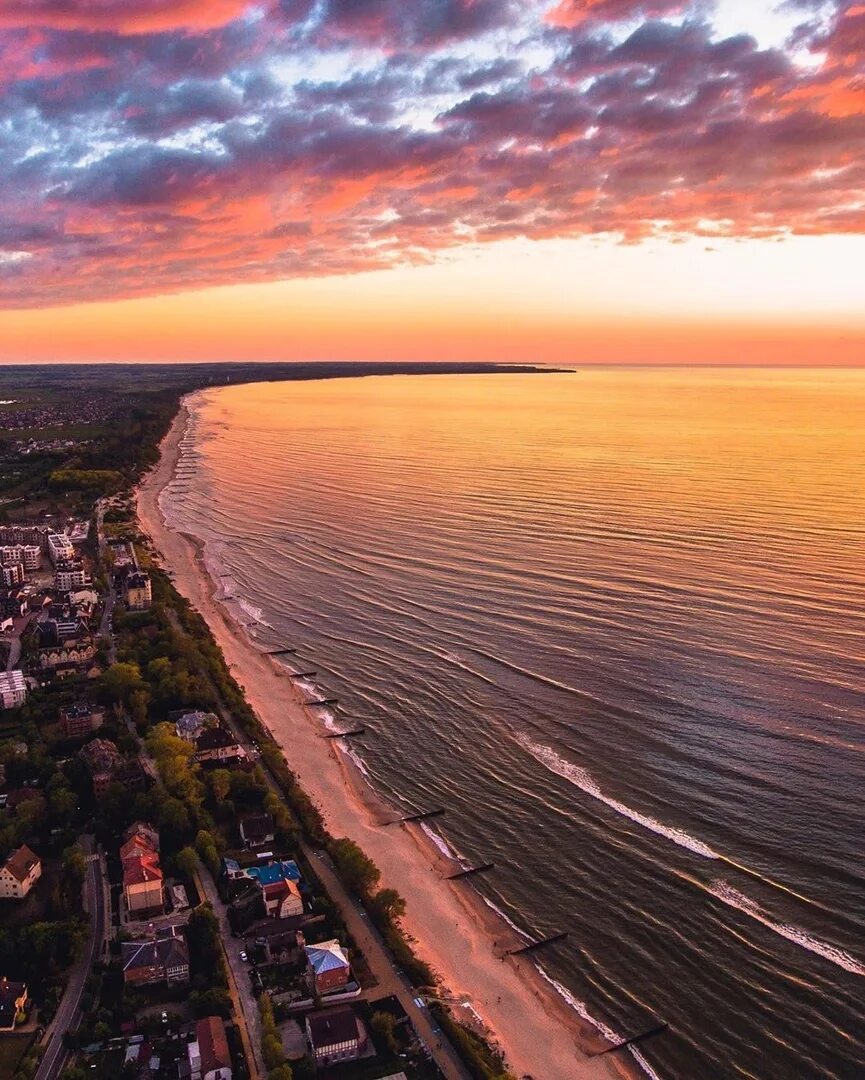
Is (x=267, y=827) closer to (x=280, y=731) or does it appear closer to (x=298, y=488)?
(x=280, y=731)

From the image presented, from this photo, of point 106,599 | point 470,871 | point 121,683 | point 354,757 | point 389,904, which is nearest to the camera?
point 389,904

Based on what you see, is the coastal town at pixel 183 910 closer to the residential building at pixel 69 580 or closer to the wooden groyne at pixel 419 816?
the wooden groyne at pixel 419 816

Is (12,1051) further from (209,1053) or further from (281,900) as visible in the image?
(281,900)

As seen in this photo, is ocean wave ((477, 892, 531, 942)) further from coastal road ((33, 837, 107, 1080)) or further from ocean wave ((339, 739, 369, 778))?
coastal road ((33, 837, 107, 1080))

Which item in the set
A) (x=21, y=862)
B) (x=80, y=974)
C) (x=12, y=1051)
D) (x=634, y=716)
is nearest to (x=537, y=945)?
(x=634, y=716)

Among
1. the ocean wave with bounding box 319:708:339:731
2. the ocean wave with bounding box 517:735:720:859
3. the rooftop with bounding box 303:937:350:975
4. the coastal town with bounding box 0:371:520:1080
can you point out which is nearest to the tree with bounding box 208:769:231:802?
the coastal town with bounding box 0:371:520:1080

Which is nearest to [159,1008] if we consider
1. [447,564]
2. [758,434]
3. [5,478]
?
[447,564]
